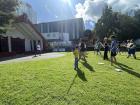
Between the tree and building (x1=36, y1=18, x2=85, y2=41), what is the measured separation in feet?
195

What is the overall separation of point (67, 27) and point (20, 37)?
51615 mm

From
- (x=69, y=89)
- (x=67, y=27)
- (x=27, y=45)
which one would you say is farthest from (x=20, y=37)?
(x=67, y=27)

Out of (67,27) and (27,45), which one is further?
(67,27)

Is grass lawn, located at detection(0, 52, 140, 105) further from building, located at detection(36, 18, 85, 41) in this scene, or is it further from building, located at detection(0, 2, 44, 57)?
building, located at detection(36, 18, 85, 41)

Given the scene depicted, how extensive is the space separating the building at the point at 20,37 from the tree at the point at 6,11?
15.5 ft

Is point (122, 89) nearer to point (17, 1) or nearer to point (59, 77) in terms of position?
point (59, 77)

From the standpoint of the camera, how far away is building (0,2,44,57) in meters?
29.3

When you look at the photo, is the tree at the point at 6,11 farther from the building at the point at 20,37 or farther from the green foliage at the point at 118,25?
the green foliage at the point at 118,25

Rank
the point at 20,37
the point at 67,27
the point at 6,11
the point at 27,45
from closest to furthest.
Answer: the point at 6,11 < the point at 20,37 < the point at 27,45 < the point at 67,27

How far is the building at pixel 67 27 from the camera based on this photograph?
8194 cm

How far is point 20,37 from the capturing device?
33.6 metres

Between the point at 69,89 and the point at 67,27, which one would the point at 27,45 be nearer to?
the point at 69,89

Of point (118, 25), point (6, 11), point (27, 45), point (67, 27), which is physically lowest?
point (27, 45)

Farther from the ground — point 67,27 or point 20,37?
point 67,27
